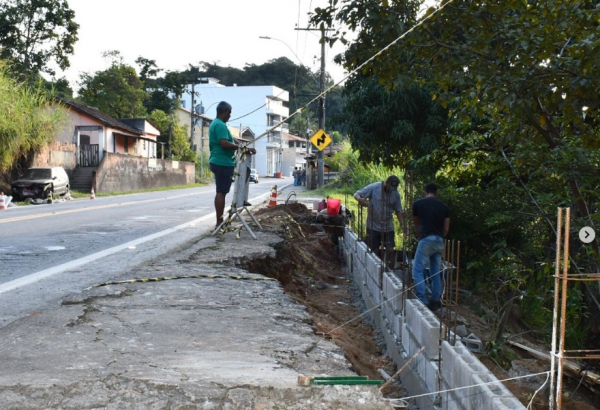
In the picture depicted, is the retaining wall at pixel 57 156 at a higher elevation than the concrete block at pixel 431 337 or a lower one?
higher

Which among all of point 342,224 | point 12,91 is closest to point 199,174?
point 12,91

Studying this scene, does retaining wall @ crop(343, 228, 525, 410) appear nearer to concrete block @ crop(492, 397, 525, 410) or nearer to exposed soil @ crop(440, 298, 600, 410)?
concrete block @ crop(492, 397, 525, 410)

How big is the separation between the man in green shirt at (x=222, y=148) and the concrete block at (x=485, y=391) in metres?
5.97

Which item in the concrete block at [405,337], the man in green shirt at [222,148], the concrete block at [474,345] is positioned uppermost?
the man in green shirt at [222,148]

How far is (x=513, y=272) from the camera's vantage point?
7.78 meters

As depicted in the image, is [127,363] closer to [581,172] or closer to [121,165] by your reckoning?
[581,172]

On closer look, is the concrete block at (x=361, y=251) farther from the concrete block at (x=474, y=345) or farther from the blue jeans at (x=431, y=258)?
the concrete block at (x=474, y=345)

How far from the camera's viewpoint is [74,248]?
388 inches

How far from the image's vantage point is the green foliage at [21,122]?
28.8 metres

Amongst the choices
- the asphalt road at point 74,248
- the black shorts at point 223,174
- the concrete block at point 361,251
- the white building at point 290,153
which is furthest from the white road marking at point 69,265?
the white building at point 290,153

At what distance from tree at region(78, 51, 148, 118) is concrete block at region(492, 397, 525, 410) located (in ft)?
188

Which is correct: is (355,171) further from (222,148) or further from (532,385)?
(532,385)

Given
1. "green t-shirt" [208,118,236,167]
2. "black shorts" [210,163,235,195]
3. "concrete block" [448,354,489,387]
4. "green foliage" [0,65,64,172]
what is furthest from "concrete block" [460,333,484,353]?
"green foliage" [0,65,64,172]

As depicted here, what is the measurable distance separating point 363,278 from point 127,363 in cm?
591
